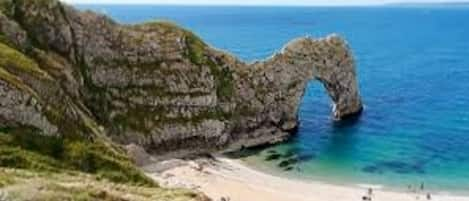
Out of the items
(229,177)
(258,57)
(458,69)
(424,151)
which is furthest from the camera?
(258,57)

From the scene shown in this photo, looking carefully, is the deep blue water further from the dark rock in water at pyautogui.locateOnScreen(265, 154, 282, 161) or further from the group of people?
the group of people

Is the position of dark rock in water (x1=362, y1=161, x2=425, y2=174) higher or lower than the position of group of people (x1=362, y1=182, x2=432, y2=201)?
higher

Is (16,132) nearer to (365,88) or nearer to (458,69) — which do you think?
(365,88)

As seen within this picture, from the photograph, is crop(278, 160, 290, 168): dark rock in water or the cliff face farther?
crop(278, 160, 290, 168): dark rock in water

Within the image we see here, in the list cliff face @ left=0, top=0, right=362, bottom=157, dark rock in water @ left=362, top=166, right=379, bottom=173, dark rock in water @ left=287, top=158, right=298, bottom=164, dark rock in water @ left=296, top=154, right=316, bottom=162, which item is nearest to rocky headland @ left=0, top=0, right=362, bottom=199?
cliff face @ left=0, top=0, right=362, bottom=157

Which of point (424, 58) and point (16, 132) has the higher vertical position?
point (424, 58)

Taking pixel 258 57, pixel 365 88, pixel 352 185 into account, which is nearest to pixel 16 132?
pixel 352 185
